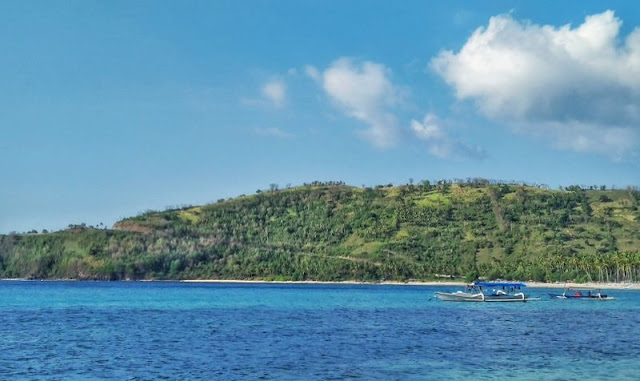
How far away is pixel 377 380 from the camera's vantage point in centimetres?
5266

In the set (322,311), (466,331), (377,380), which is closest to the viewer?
(377,380)

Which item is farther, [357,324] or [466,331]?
[357,324]

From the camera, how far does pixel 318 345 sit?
2923 inches

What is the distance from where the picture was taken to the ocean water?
57.1 meters


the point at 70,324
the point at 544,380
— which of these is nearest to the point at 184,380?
the point at 544,380

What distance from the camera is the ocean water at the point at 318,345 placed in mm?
57062

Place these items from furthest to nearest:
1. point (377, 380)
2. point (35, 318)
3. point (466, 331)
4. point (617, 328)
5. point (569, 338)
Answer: point (35, 318) → point (617, 328) → point (466, 331) → point (569, 338) → point (377, 380)

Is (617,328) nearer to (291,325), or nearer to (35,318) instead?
(291,325)

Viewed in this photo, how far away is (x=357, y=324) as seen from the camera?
328ft

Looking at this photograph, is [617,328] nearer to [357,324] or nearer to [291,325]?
[357,324]

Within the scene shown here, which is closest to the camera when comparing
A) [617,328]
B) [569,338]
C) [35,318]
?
[569,338]

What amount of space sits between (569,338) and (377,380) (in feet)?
124

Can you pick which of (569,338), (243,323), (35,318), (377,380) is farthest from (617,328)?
(35,318)

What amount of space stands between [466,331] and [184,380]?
45.3m
